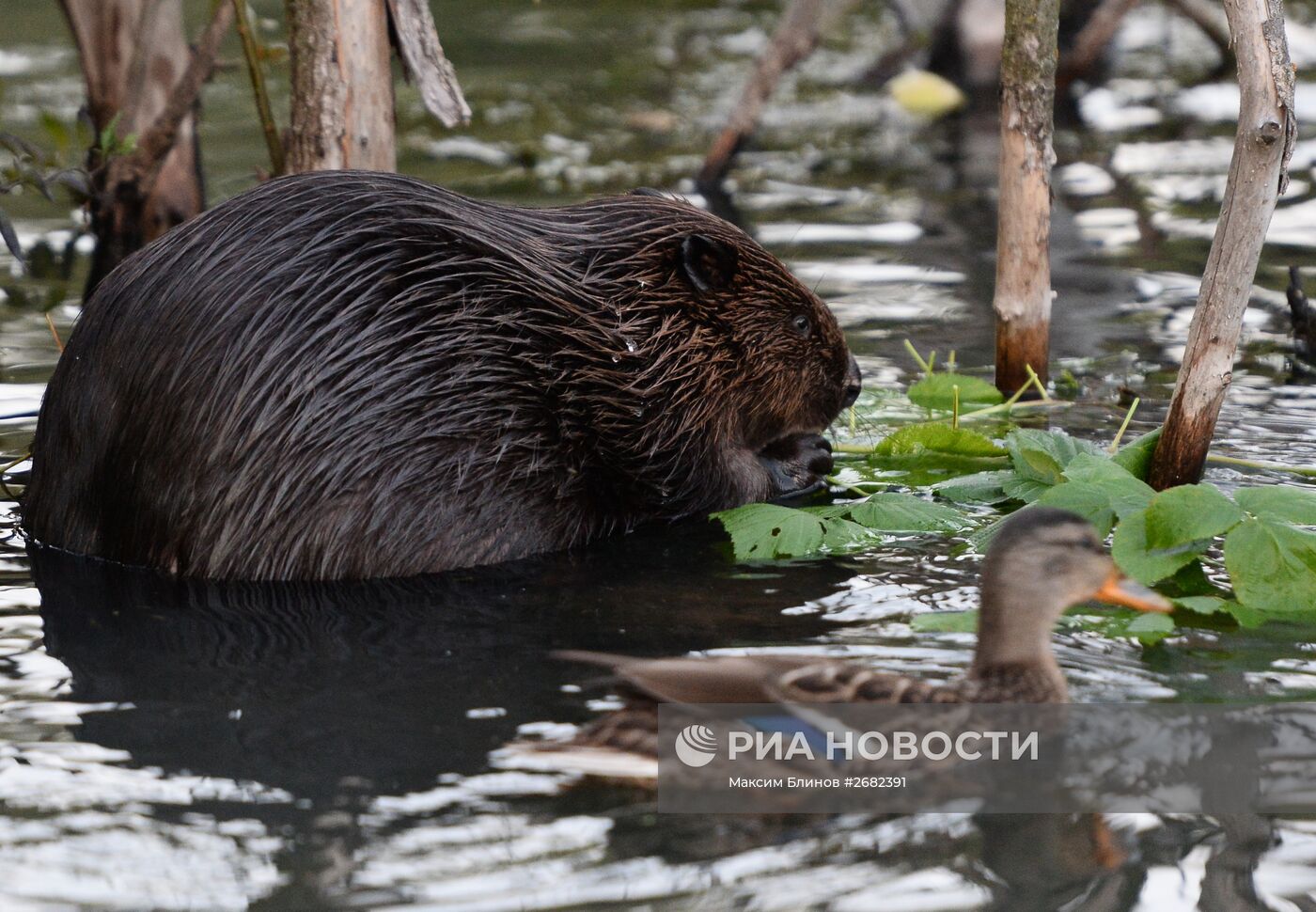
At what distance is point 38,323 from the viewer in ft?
20.0

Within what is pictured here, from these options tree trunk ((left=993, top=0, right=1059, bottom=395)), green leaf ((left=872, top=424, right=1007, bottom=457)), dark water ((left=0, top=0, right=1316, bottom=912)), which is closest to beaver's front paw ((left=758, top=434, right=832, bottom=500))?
green leaf ((left=872, top=424, right=1007, bottom=457))

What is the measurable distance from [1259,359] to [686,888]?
12.2ft

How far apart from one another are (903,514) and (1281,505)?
0.87m

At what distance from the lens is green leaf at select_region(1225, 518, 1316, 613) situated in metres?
3.29

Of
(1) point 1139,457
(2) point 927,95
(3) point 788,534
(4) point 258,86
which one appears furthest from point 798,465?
(2) point 927,95

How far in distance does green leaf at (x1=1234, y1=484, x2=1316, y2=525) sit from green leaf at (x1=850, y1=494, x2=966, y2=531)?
27.5 inches

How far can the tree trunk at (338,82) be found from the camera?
187 inches

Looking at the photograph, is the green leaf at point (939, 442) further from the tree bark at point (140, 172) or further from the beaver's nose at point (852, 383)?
the tree bark at point (140, 172)

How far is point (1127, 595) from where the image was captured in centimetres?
297

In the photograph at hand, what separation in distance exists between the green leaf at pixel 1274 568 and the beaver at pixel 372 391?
1387 mm

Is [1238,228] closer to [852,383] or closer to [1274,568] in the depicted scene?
[1274,568]

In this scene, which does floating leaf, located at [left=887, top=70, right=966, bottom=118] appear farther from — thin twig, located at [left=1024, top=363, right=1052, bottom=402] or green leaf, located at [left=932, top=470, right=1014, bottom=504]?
green leaf, located at [left=932, top=470, right=1014, bottom=504]

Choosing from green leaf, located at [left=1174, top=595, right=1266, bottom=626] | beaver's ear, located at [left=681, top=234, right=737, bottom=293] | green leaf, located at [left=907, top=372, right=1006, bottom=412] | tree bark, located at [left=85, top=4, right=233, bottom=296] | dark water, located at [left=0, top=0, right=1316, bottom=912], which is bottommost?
dark water, located at [left=0, top=0, right=1316, bottom=912]

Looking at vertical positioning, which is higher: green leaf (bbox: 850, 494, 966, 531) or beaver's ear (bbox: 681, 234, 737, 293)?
beaver's ear (bbox: 681, 234, 737, 293)
